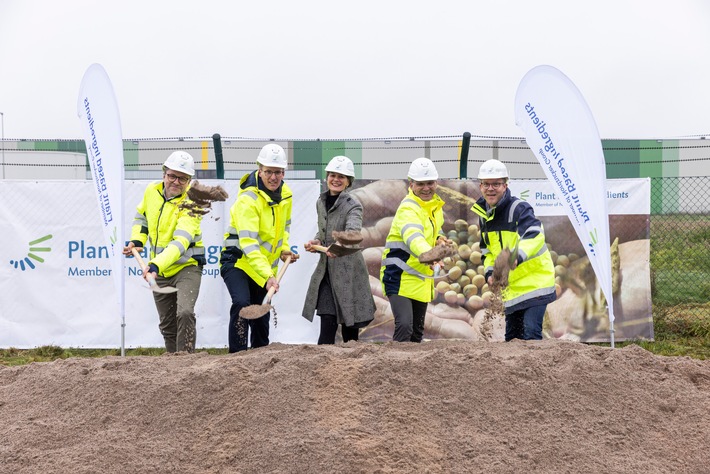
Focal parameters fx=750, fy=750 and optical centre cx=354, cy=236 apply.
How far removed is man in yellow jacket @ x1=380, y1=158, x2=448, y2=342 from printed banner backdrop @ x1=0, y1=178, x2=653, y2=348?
2.19 m

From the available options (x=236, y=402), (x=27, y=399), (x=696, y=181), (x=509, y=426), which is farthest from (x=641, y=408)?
(x=696, y=181)

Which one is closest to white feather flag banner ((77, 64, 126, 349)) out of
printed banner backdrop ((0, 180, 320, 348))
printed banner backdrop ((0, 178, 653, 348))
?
printed banner backdrop ((0, 178, 653, 348))

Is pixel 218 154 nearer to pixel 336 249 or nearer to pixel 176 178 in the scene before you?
pixel 176 178

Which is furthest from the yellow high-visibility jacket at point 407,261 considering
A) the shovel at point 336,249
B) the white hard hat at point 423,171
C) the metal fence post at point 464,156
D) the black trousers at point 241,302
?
the metal fence post at point 464,156

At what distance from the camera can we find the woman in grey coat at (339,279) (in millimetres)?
6234

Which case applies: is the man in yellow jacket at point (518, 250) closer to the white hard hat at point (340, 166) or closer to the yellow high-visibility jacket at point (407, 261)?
the yellow high-visibility jacket at point (407, 261)

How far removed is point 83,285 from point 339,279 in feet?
12.5

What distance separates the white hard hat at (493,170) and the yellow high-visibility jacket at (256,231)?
1.64 metres

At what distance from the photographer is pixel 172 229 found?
21.3 ft

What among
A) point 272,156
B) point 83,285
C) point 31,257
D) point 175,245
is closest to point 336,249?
point 272,156

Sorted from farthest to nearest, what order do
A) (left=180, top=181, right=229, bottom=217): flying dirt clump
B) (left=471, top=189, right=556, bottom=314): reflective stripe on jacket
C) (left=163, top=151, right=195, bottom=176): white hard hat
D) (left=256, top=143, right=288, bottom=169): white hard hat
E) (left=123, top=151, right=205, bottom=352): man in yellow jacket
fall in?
1. (left=180, top=181, right=229, bottom=217): flying dirt clump
2. (left=163, top=151, right=195, bottom=176): white hard hat
3. (left=123, top=151, right=205, bottom=352): man in yellow jacket
4. (left=256, top=143, right=288, bottom=169): white hard hat
5. (left=471, top=189, right=556, bottom=314): reflective stripe on jacket

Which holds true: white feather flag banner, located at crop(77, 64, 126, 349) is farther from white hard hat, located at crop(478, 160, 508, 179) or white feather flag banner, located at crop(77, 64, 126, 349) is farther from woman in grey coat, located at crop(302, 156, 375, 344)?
white hard hat, located at crop(478, 160, 508, 179)

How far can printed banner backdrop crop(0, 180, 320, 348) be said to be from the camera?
860 centimetres

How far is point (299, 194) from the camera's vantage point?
8641 mm
